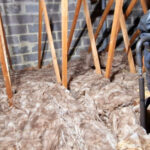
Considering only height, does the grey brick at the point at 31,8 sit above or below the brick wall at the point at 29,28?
above

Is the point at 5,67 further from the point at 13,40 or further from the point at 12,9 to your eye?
the point at 12,9

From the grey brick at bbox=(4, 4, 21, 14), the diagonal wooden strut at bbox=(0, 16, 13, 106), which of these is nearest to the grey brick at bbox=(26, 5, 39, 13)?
→ the grey brick at bbox=(4, 4, 21, 14)

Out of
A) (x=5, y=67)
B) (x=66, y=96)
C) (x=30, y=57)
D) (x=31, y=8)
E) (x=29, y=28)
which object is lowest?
(x=30, y=57)

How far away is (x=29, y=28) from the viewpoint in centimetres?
271

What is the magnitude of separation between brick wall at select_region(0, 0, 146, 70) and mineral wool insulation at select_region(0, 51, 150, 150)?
824 millimetres

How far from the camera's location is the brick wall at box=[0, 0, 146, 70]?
2561mm

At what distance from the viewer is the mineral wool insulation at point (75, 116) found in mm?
1258

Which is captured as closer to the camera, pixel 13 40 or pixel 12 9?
pixel 12 9

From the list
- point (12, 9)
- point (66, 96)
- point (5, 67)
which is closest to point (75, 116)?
point (66, 96)

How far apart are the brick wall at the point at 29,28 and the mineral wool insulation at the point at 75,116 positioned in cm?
82

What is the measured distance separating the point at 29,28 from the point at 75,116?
183cm

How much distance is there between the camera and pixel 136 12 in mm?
3400

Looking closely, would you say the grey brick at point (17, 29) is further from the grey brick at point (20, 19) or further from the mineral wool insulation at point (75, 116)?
the mineral wool insulation at point (75, 116)

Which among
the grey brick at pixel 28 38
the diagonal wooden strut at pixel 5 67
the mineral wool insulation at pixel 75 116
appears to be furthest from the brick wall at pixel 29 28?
the diagonal wooden strut at pixel 5 67
